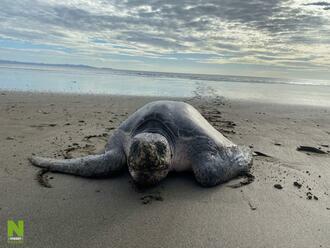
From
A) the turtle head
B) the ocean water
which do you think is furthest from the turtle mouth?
the ocean water

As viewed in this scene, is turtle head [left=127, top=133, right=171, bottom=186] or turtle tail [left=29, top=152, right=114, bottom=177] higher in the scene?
turtle head [left=127, top=133, right=171, bottom=186]

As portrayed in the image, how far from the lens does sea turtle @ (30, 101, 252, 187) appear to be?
3.64 m

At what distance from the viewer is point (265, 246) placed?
253cm

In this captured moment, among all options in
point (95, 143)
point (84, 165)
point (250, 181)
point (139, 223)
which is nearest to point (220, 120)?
point (95, 143)

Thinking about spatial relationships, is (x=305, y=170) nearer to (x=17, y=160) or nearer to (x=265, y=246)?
(x=265, y=246)

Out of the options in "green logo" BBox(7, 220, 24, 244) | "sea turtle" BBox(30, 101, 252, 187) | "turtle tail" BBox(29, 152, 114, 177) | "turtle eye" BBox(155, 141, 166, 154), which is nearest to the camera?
"green logo" BBox(7, 220, 24, 244)

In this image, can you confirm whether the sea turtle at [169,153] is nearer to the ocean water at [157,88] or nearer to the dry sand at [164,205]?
the dry sand at [164,205]

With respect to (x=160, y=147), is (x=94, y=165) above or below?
below

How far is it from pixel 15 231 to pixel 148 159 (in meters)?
1.41

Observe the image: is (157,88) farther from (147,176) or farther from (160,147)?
(147,176)

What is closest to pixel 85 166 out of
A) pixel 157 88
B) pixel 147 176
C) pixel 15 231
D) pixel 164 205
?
pixel 147 176

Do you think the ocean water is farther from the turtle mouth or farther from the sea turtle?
the turtle mouth

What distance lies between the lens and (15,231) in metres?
2.62

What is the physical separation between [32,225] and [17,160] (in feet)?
6.54
